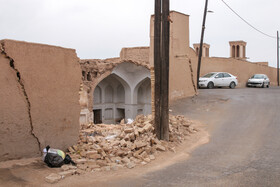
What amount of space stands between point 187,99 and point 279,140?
605 centimetres

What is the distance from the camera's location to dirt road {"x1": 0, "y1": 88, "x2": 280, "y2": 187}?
15.2 ft

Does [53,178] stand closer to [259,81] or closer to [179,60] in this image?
[179,60]

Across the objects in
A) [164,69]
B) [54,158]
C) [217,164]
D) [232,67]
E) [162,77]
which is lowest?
[217,164]

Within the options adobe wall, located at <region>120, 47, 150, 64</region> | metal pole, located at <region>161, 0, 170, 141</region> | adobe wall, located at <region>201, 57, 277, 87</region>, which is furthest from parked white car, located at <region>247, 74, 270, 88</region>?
metal pole, located at <region>161, 0, 170, 141</region>

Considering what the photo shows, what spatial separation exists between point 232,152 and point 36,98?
171 inches

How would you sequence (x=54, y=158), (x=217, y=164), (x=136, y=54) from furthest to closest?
(x=136, y=54)
(x=217, y=164)
(x=54, y=158)

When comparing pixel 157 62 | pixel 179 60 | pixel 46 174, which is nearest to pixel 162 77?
pixel 157 62

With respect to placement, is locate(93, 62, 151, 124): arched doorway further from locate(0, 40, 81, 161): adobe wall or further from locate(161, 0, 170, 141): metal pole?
locate(0, 40, 81, 161): adobe wall

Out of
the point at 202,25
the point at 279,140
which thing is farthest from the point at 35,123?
the point at 202,25

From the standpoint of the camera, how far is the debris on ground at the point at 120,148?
537 centimetres

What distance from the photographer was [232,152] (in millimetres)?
6340

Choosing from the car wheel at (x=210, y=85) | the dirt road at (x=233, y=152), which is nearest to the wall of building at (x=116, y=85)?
the car wheel at (x=210, y=85)

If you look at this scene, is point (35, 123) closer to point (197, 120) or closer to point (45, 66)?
point (45, 66)

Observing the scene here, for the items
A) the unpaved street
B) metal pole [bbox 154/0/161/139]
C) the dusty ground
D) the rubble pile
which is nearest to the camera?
the dusty ground
